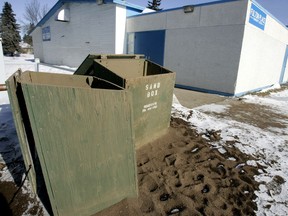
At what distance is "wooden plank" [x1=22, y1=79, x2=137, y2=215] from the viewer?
1663 mm

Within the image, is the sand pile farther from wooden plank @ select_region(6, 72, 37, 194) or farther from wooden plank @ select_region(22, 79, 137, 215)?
wooden plank @ select_region(6, 72, 37, 194)

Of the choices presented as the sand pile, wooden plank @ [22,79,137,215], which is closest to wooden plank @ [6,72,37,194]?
wooden plank @ [22,79,137,215]

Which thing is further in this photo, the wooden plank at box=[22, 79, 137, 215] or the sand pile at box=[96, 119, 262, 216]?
the sand pile at box=[96, 119, 262, 216]

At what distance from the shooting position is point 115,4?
11.2 meters

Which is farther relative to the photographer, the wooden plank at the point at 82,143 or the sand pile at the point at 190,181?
the sand pile at the point at 190,181

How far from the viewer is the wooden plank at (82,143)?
1.66 meters

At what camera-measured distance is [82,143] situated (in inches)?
72.5

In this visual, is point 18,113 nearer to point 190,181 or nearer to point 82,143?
point 82,143

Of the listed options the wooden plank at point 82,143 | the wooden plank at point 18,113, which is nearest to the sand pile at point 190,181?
the wooden plank at point 82,143

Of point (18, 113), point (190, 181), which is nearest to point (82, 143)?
point (18, 113)

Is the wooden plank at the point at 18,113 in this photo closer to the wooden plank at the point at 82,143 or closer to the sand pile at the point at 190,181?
the wooden plank at the point at 82,143

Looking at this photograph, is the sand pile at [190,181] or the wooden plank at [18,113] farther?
the sand pile at [190,181]

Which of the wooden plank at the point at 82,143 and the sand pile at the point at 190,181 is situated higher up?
the wooden plank at the point at 82,143

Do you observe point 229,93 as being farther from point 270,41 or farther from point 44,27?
point 44,27
